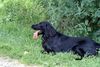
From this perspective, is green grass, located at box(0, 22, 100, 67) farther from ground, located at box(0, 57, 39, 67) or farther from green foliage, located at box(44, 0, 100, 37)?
green foliage, located at box(44, 0, 100, 37)

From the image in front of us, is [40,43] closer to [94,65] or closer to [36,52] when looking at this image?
[36,52]

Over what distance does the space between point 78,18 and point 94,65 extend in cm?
317

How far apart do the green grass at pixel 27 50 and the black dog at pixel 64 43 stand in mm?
275

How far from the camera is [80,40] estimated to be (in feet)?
32.6

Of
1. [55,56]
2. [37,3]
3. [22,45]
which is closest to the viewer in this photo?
[55,56]

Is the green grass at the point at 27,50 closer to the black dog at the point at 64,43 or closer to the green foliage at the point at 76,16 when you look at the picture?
the black dog at the point at 64,43

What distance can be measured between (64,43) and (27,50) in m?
1.08

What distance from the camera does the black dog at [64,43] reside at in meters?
9.73

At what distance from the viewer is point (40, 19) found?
13.1 metres

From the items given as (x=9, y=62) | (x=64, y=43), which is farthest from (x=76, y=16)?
(x=9, y=62)

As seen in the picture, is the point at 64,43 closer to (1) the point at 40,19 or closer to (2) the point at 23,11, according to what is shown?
(1) the point at 40,19

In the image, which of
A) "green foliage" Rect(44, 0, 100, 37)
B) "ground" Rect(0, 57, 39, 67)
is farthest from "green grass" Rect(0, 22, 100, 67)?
"green foliage" Rect(44, 0, 100, 37)

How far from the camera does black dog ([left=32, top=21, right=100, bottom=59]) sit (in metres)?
9.73

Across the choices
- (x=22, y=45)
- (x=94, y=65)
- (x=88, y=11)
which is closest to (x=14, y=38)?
(x=22, y=45)
